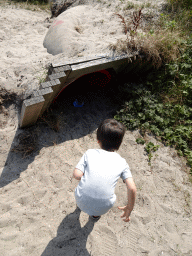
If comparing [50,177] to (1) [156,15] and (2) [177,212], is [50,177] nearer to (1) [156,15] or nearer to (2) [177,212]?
(2) [177,212]

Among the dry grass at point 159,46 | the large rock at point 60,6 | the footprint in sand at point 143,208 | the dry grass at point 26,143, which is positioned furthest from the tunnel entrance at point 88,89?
the large rock at point 60,6

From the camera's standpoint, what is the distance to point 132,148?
3707 millimetres

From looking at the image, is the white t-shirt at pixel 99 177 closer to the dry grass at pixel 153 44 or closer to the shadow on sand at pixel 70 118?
the shadow on sand at pixel 70 118

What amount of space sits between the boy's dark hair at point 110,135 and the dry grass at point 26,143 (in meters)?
1.81

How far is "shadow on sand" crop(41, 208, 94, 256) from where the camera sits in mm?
2461

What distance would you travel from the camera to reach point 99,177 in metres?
1.80

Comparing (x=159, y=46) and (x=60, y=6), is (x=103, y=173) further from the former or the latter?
(x=60, y=6)

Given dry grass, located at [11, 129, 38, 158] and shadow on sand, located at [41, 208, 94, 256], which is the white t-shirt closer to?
shadow on sand, located at [41, 208, 94, 256]

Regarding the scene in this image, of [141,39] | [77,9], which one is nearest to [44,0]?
[77,9]

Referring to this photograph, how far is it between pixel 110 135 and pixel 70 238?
5.51 feet

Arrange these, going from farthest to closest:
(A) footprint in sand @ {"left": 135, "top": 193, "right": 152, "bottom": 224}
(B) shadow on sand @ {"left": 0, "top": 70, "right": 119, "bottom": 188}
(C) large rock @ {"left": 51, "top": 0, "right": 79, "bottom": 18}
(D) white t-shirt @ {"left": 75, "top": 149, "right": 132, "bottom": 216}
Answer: (C) large rock @ {"left": 51, "top": 0, "right": 79, "bottom": 18}
(B) shadow on sand @ {"left": 0, "top": 70, "right": 119, "bottom": 188}
(A) footprint in sand @ {"left": 135, "top": 193, "right": 152, "bottom": 224}
(D) white t-shirt @ {"left": 75, "top": 149, "right": 132, "bottom": 216}

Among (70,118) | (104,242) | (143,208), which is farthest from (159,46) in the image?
(104,242)

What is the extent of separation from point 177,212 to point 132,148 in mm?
1309

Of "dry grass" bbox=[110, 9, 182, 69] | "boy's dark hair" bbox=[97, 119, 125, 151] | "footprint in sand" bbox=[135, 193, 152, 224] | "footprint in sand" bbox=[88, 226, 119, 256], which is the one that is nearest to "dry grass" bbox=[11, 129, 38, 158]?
"footprint in sand" bbox=[88, 226, 119, 256]
